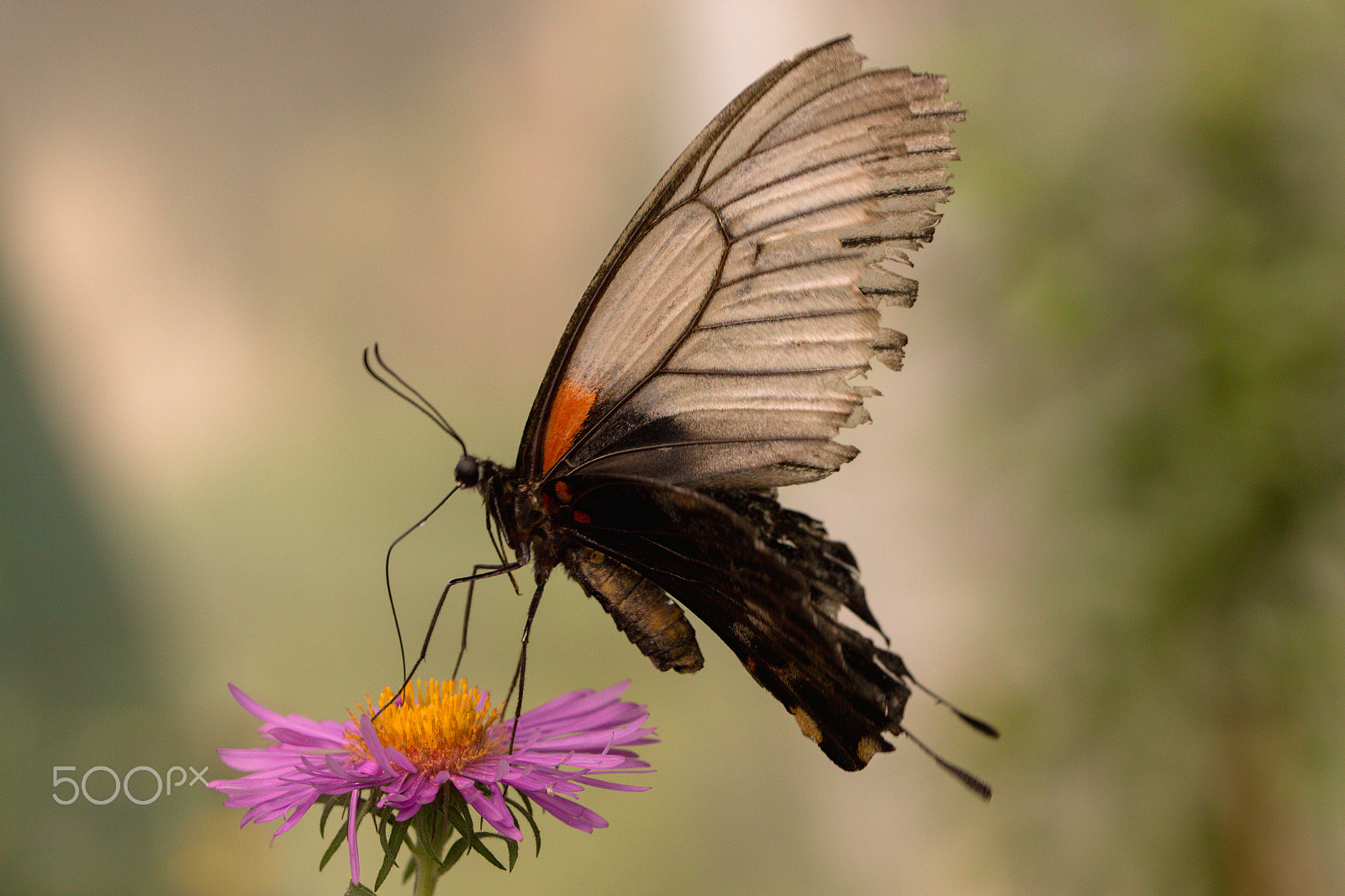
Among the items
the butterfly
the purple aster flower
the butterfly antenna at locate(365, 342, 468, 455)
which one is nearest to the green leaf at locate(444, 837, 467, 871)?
the purple aster flower

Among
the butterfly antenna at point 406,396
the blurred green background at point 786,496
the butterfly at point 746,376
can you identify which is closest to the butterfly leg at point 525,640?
the butterfly at point 746,376

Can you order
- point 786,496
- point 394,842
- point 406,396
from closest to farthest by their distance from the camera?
point 394,842
point 406,396
point 786,496

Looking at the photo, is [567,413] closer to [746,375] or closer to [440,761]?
[746,375]

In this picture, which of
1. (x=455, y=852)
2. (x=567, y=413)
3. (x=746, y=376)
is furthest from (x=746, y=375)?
(x=455, y=852)

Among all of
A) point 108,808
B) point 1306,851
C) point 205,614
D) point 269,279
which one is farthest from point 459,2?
point 1306,851

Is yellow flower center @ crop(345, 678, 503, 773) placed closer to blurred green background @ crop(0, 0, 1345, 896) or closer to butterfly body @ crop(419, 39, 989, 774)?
butterfly body @ crop(419, 39, 989, 774)

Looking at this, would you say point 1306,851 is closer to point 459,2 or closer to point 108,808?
point 108,808

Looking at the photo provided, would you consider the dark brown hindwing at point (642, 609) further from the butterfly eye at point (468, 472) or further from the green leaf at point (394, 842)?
the green leaf at point (394, 842)
